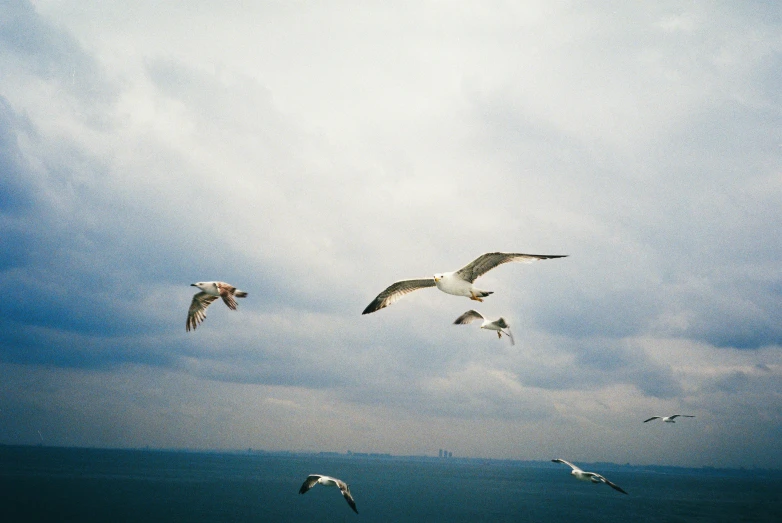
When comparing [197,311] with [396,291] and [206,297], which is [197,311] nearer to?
[206,297]

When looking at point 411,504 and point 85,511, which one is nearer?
point 85,511

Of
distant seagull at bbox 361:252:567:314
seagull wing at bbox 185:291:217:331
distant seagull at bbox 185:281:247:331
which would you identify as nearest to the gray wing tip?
distant seagull at bbox 361:252:567:314

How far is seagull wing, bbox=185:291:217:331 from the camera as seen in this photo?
81.2ft

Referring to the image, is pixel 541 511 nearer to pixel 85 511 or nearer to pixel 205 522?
pixel 205 522

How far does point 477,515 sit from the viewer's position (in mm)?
88938

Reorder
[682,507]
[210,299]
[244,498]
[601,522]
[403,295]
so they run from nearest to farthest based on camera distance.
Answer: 1. [403,295]
2. [210,299]
3. [601,522]
4. [244,498]
5. [682,507]

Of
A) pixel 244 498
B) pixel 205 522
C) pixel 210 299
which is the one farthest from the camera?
pixel 244 498

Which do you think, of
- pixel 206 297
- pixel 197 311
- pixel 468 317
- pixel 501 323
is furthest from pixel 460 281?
pixel 197 311

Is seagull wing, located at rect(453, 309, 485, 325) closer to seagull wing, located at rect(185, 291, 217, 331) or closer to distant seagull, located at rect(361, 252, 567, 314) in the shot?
distant seagull, located at rect(361, 252, 567, 314)

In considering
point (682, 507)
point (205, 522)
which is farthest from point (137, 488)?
point (682, 507)

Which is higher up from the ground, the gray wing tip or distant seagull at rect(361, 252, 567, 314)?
distant seagull at rect(361, 252, 567, 314)

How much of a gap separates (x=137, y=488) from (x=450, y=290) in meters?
127

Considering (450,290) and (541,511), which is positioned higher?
(450,290)

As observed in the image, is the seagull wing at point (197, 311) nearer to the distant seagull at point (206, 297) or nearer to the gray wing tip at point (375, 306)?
the distant seagull at point (206, 297)
